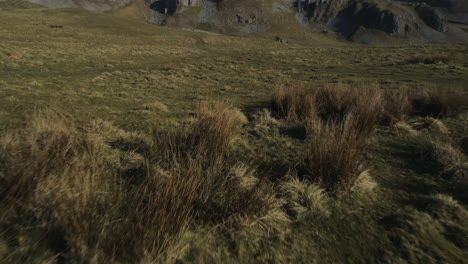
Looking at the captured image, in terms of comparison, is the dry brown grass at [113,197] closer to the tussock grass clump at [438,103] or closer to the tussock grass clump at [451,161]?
the tussock grass clump at [451,161]

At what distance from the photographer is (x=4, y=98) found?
974 cm

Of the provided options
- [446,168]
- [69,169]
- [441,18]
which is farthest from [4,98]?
[441,18]

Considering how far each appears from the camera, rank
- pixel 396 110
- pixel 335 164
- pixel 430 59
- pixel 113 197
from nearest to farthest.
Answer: pixel 113 197, pixel 335 164, pixel 396 110, pixel 430 59

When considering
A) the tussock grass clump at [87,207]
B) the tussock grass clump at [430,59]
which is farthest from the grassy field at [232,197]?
the tussock grass clump at [430,59]

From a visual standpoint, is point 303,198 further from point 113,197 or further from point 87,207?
point 87,207

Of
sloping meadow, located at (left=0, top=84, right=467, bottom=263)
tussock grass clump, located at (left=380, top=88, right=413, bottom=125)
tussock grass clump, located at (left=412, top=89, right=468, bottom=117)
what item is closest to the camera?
sloping meadow, located at (left=0, top=84, right=467, bottom=263)

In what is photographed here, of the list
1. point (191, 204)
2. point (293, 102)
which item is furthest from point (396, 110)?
point (191, 204)

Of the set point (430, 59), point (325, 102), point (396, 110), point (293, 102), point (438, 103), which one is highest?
point (430, 59)

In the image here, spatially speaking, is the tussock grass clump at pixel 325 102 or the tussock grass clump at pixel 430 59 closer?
the tussock grass clump at pixel 325 102

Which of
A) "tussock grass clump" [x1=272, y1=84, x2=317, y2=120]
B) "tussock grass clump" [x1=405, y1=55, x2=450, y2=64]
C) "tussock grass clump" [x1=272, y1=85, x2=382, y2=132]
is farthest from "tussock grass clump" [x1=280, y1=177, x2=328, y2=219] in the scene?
"tussock grass clump" [x1=405, y1=55, x2=450, y2=64]

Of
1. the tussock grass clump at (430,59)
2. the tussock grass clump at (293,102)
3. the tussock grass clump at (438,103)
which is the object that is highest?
the tussock grass clump at (430,59)

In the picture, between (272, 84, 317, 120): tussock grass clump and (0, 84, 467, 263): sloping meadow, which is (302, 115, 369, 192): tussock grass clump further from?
(272, 84, 317, 120): tussock grass clump

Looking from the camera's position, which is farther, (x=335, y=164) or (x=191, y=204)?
(x=335, y=164)

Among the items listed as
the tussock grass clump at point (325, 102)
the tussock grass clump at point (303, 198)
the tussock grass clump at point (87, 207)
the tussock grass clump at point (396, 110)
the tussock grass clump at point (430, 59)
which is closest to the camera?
the tussock grass clump at point (87, 207)
